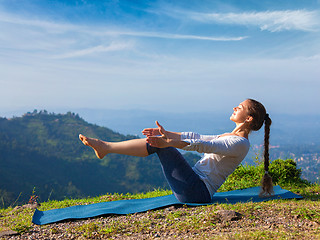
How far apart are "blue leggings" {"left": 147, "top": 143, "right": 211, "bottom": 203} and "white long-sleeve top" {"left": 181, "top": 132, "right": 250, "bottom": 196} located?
125mm

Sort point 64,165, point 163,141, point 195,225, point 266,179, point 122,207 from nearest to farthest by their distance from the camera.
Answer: point 195,225
point 163,141
point 122,207
point 266,179
point 64,165

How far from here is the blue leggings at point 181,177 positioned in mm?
4273

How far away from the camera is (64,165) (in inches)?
1893

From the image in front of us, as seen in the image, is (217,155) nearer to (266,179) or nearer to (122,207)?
(266,179)

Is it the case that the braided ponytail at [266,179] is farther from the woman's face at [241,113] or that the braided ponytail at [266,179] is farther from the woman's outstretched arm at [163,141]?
the woman's outstretched arm at [163,141]

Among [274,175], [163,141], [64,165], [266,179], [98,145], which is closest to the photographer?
[163,141]

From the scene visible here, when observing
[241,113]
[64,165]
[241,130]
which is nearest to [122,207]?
[241,130]

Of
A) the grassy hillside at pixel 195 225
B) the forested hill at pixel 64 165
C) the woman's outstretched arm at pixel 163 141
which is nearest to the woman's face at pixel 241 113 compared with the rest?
the woman's outstretched arm at pixel 163 141

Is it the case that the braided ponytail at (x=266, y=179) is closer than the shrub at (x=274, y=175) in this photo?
Yes

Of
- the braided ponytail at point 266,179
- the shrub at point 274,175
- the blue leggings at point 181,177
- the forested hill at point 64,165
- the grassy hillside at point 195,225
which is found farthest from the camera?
the forested hill at point 64,165

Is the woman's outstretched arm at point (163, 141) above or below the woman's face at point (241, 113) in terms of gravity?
below

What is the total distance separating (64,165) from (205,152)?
4678 cm

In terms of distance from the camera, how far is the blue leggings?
427 centimetres

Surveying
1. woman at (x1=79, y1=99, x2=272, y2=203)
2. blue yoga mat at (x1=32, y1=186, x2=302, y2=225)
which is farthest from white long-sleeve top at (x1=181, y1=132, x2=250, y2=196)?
blue yoga mat at (x1=32, y1=186, x2=302, y2=225)
